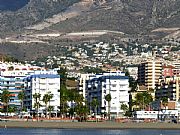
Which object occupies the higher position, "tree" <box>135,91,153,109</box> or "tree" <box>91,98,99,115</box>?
"tree" <box>135,91,153,109</box>

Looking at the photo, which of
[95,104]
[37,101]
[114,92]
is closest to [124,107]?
[95,104]

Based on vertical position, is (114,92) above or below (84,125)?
above

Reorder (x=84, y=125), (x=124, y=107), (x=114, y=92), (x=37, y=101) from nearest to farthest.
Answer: (x=84, y=125)
(x=37, y=101)
(x=124, y=107)
(x=114, y=92)

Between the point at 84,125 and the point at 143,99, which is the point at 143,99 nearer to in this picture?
the point at 143,99

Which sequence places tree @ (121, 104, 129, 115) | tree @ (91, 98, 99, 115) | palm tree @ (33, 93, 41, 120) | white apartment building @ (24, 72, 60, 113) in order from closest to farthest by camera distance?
palm tree @ (33, 93, 41, 120) < tree @ (121, 104, 129, 115) < tree @ (91, 98, 99, 115) < white apartment building @ (24, 72, 60, 113)

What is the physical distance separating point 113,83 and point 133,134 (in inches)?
2657

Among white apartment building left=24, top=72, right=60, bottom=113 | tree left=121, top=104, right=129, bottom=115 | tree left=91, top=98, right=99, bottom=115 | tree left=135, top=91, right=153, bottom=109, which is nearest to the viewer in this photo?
tree left=121, top=104, right=129, bottom=115

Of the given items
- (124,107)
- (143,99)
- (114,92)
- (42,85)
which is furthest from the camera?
(114,92)

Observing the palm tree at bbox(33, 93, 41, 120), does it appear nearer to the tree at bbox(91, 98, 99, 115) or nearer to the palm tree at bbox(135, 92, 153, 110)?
the tree at bbox(91, 98, 99, 115)

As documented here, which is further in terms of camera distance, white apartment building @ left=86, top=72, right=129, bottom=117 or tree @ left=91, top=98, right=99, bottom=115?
white apartment building @ left=86, top=72, right=129, bottom=117

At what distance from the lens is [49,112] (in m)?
181

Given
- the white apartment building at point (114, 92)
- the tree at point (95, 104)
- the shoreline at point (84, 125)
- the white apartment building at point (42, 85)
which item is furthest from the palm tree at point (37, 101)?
the shoreline at point (84, 125)

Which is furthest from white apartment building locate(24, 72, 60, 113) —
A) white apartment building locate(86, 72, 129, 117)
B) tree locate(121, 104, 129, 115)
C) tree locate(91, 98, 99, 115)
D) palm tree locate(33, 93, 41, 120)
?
tree locate(121, 104, 129, 115)

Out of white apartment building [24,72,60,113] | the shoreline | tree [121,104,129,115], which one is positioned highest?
white apartment building [24,72,60,113]
